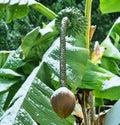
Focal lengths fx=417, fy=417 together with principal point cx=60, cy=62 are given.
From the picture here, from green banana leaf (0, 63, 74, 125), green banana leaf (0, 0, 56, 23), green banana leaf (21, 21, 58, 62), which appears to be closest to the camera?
green banana leaf (0, 63, 74, 125)

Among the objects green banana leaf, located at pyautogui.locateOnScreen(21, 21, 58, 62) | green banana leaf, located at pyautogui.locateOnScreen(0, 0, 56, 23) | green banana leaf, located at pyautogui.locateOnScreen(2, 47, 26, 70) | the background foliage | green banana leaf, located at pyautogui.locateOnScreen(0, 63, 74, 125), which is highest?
green banana leaf, located at pyautogui.locateOnScreen(0, 0, 56, 23)

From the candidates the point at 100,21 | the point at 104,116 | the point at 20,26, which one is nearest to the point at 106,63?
the point at 104,116

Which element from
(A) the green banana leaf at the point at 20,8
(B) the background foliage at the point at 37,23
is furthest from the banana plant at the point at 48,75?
(B) the background foliage at the point at 37,23

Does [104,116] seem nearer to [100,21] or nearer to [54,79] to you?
[54,79]

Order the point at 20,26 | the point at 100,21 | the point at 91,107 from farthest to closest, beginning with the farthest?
the point at 100,21, the point at 20,26, the point at 91,107

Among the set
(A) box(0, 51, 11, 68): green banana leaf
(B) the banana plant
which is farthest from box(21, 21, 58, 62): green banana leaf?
(A) box(0, 51, 11, 68): green banana leaf

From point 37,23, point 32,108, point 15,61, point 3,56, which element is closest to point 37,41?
point 15,61

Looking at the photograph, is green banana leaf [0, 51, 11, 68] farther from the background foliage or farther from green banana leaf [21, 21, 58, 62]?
the background foliage
